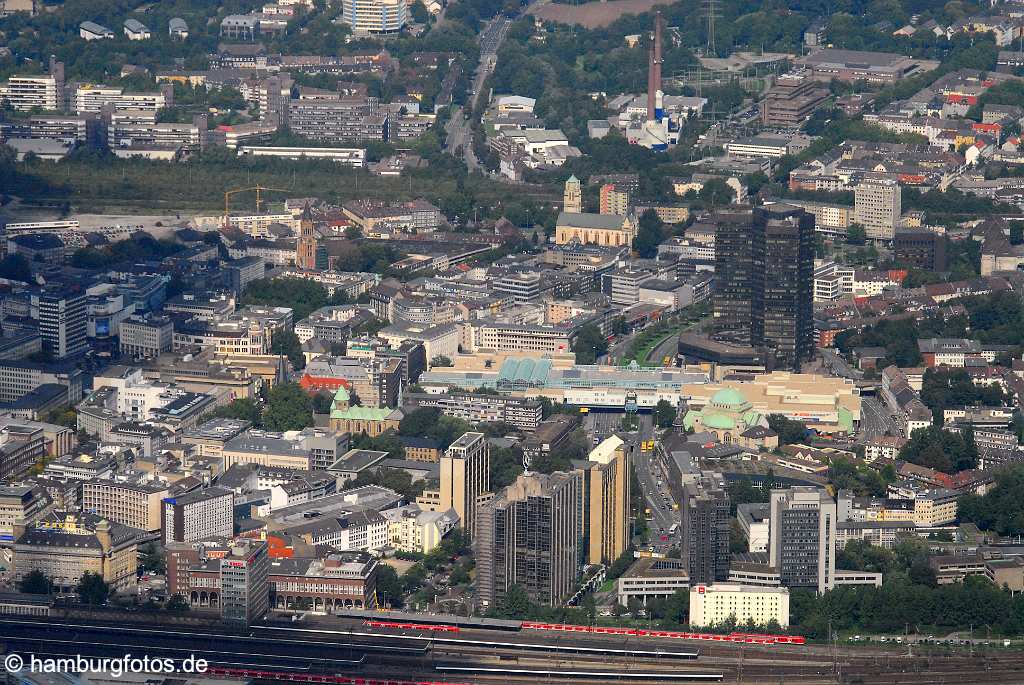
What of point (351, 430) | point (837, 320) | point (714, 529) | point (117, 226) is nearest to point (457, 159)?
point (117, 226)

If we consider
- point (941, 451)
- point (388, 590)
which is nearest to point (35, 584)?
point (388, 590)

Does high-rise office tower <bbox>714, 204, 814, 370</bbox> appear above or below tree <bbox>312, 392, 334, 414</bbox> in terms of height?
above

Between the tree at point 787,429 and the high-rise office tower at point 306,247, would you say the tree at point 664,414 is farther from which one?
the high-rise office tower at point 306,247

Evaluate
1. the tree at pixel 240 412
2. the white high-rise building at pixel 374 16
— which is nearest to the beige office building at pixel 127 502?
the tree at pixel 240 412

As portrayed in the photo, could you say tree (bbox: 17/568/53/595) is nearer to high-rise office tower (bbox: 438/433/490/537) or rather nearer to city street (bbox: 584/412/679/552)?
high-rise office tower (bbox: 438/433/490/537)

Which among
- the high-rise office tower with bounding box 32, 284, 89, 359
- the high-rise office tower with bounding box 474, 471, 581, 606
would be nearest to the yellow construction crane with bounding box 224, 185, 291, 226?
the high-rise office tower with bounding box 32, 284, 89, 359

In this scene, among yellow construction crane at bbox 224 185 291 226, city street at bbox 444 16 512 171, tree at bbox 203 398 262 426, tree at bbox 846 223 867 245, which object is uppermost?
city street at bbox 444 16 512 171

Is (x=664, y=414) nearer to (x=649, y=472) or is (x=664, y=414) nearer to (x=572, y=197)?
(x=649, y=472)

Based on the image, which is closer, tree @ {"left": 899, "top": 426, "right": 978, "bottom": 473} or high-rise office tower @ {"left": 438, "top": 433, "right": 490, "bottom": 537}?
high-rise office tower @ {"left": 438, "top": 433, "right": 490, "bottom": 537}
